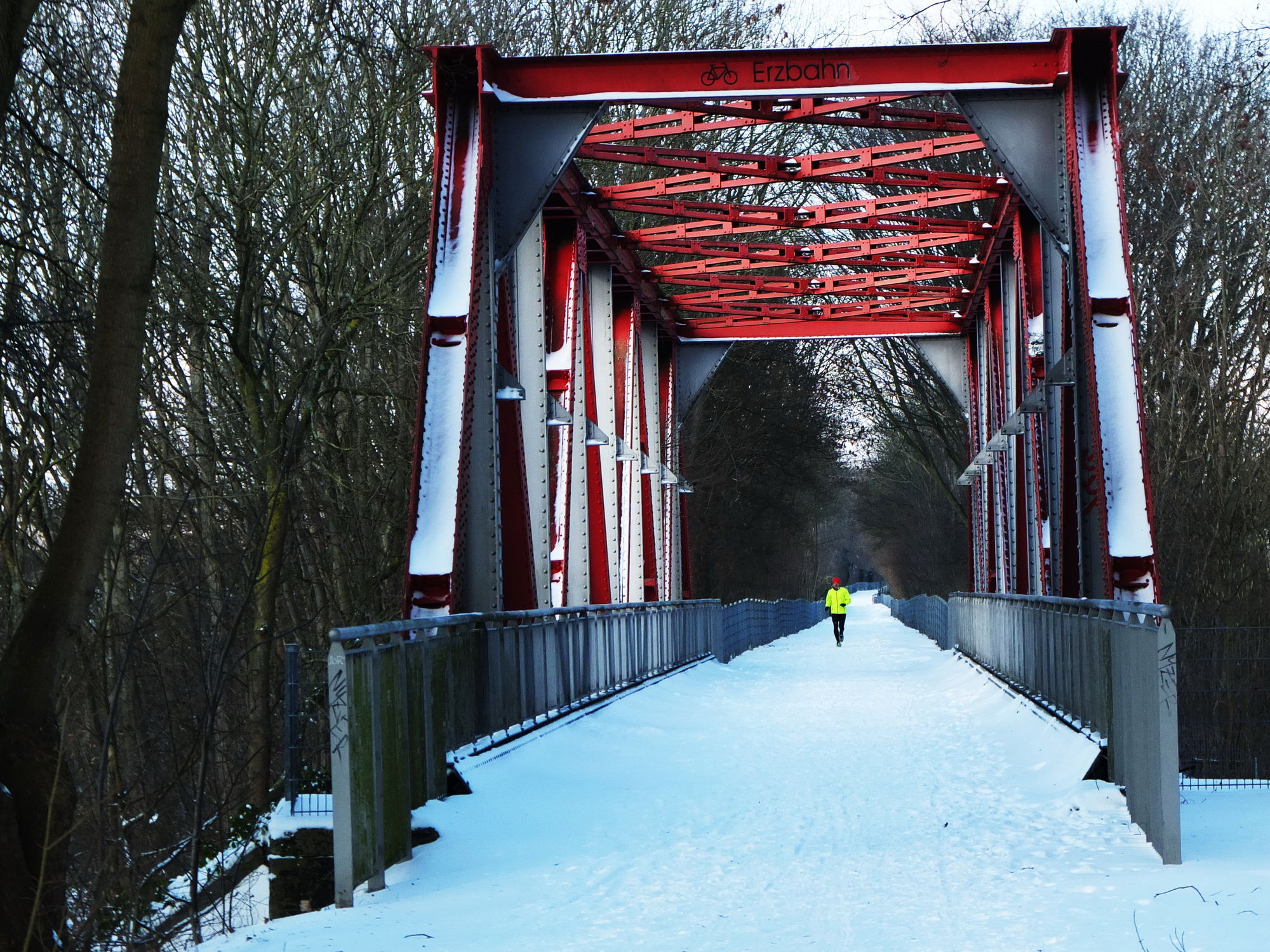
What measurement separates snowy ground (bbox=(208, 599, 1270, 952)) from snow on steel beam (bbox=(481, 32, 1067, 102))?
4471mm

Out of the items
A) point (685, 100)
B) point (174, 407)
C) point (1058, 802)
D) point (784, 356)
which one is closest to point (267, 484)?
point (174, 407)

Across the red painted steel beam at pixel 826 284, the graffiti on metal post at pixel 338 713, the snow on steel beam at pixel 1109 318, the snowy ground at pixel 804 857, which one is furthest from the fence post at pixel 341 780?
the red painted steel beam at pixel 826 284

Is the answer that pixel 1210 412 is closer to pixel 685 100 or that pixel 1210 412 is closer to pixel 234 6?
pixel 685 100

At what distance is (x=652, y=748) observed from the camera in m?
11.4

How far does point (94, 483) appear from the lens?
618 cm

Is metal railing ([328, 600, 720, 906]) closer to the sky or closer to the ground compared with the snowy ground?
closer to the sky

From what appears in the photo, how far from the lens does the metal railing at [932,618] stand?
28453 millimetres

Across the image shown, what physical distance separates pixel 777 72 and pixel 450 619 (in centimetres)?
464

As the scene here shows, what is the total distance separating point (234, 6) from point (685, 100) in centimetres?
580

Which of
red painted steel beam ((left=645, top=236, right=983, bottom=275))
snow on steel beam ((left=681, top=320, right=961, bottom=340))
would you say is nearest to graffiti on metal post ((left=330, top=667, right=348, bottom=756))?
red painted steel beam ((left=645, top=236, right=983, bottom=275))

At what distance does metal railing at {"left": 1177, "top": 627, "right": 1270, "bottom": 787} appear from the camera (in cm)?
1134

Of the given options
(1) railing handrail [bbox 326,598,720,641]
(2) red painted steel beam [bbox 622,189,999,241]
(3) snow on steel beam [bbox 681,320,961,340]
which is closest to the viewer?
(1) railing handrail [bbox 326,598,720,641]

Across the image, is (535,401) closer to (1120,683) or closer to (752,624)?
(1120,683)

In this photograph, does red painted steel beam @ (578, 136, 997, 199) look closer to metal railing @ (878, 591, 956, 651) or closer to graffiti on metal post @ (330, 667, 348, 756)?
graffiti on metal post @ (330, 667, 348, 756)
